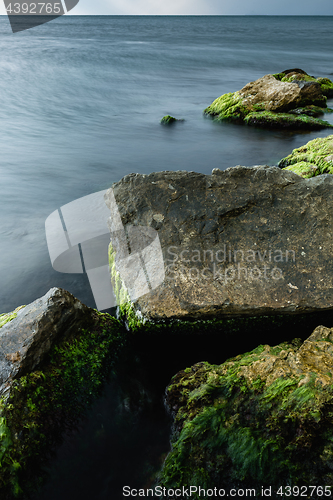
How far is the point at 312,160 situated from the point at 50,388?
694 cm

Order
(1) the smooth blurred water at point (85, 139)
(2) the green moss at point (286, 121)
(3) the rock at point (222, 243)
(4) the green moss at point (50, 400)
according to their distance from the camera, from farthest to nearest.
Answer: (2) the green moss at point (286, 121), (1) the smooth blurred water at point (85, 139), (3) the rock at point (222, 243), (4) the green moss at point (50, 400)

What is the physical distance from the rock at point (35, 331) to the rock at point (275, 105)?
33.5 feet

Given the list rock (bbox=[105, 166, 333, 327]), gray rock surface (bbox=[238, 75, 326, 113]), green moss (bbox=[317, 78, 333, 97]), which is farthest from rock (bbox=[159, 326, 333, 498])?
green moss (bbox=[317, 78, 333, 97])

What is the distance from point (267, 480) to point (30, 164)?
29.7 ft

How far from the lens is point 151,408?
3.14m

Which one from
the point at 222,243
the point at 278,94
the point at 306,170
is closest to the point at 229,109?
the point at 278,94

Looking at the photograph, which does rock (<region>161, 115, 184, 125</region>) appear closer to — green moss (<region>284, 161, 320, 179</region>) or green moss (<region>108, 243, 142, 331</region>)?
green moss (<region>284, 161, 320, 179</region>)

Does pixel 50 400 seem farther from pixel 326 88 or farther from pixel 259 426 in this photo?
pixel 326 88

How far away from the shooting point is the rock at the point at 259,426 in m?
2.33

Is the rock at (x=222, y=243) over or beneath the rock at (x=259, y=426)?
over

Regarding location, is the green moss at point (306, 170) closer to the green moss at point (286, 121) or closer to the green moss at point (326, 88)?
the green moss at point (286, 121)

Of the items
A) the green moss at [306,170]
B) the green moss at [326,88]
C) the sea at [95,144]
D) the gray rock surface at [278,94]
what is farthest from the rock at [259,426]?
the green moss at [326,88]

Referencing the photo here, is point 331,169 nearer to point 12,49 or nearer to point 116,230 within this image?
point 116,230

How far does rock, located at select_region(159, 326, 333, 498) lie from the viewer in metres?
2.33
